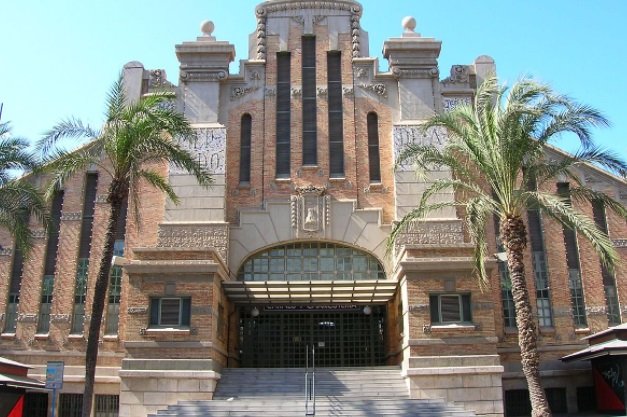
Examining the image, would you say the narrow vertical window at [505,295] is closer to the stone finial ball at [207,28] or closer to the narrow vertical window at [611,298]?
the narrow vertical window at [611,298]

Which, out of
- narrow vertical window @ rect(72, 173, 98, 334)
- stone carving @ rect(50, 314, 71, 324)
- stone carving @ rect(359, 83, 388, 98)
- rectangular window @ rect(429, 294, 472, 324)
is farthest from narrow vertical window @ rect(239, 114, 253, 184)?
rectangular window @ rect(429, 294, 472, 324)

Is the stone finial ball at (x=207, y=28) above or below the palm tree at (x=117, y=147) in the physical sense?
above

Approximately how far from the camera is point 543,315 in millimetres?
24094

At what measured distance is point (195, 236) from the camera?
23594mm

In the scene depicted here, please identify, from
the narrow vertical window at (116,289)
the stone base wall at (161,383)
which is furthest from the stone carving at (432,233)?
the narrow vertical window at (116,289)

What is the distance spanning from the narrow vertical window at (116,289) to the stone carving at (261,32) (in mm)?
7901

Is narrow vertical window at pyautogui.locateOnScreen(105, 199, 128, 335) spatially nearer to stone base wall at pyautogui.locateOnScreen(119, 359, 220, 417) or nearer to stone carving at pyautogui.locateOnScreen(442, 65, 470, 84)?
stone base wall at pyautogui.locateOnScreen(119, 359, 220, 417)

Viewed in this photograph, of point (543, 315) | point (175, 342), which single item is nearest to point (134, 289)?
point (175, 342)

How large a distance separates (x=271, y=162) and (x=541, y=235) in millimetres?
10585

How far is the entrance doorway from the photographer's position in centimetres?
2448

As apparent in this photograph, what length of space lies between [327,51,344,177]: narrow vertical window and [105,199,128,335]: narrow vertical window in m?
8.11

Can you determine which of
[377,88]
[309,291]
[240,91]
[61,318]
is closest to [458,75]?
[377,88]

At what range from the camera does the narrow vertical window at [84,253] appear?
24078 mm

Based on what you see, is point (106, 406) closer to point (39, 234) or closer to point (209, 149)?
point (39, 234)
